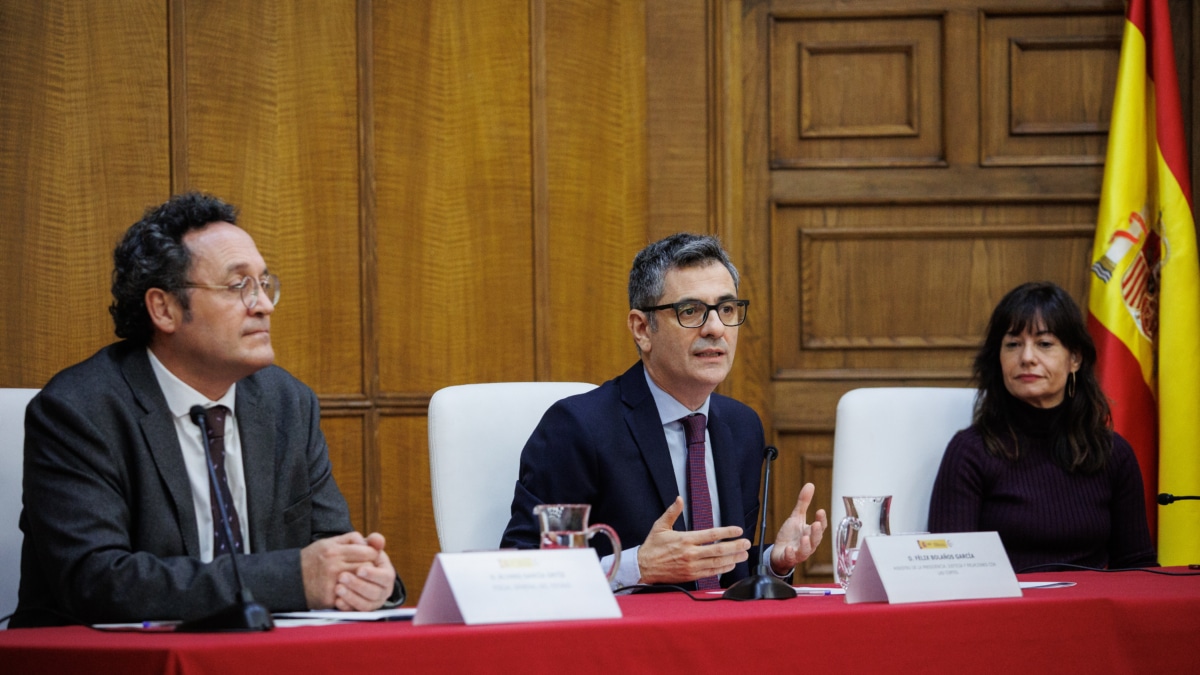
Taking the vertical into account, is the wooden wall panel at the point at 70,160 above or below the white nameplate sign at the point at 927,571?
above

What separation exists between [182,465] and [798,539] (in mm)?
1003

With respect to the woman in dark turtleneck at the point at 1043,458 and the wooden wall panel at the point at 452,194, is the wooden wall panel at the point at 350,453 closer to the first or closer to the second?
the wooden wall panel at the point at 452,194

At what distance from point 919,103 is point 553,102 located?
3.79 ft

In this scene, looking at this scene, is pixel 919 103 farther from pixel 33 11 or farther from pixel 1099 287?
pixel 33 11

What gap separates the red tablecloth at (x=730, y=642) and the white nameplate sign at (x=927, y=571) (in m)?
0.04

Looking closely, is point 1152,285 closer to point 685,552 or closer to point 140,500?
point 685,552

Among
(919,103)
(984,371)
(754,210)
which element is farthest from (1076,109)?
(984,371)

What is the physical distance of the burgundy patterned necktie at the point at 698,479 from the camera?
7.50ft

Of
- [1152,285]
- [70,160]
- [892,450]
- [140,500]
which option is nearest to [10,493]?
[140,500]

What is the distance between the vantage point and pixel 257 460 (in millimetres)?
2039

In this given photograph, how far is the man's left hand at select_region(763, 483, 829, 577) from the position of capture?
1.98 m

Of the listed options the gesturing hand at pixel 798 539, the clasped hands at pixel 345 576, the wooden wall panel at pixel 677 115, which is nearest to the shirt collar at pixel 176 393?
the clasped hands at pixel 345 576

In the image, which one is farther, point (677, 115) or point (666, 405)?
point (677, 115)

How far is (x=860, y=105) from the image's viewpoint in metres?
3.89
